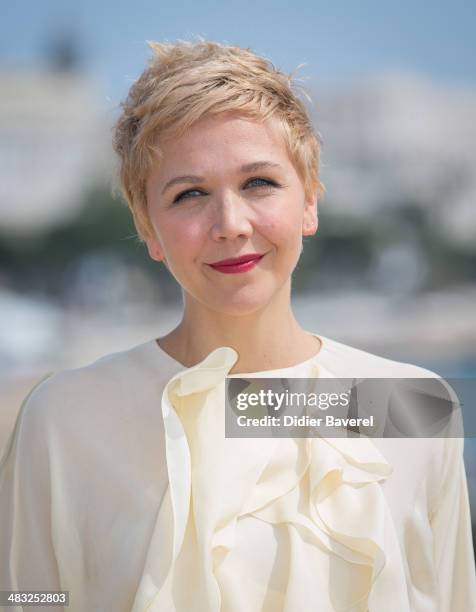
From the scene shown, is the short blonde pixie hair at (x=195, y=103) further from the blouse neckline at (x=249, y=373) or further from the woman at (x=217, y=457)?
the blouse neckline at (x=249, y=373)

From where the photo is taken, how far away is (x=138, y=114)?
1.83 metres

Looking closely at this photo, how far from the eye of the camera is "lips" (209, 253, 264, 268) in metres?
1.72

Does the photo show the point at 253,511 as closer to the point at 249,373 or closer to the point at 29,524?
the point at 249,373

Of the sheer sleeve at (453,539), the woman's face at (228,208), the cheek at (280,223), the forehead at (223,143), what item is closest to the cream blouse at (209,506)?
the sheer sleeve at (453,539)

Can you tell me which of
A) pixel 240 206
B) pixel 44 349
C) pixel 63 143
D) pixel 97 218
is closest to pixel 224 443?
pixel 240 206

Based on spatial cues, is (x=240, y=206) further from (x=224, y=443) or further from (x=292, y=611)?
(x=292, y=611)

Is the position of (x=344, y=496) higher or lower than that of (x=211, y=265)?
lower

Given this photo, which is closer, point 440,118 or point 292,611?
point 292,611

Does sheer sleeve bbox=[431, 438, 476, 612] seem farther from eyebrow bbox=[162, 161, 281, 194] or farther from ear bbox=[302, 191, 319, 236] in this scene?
eyebrow bbox=[162, 161, 281, 194]

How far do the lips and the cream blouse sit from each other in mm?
181

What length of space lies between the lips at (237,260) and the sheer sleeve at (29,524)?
0.54m

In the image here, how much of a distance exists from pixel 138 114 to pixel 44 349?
65.5 feet

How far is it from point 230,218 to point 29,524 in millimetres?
812

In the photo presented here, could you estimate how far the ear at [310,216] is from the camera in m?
1.91
